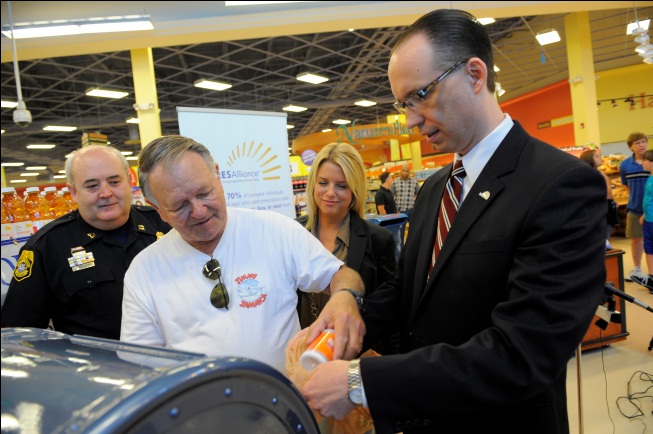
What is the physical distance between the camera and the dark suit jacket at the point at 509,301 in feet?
3.07

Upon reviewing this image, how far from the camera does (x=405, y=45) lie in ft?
4.01

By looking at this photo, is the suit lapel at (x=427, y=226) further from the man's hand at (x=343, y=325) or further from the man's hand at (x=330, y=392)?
the man's hand at (x=330, y=392)

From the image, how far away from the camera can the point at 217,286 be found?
1.40 m

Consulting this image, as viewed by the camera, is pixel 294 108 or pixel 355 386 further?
pixel 294 108

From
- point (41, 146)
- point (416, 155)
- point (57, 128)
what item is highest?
point (41, 146)

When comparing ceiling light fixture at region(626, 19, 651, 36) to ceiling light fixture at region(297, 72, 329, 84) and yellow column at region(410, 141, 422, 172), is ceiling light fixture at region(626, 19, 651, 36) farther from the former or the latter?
yellow column at region(410, 141, 422, 172)

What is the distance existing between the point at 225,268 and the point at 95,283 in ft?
3.40

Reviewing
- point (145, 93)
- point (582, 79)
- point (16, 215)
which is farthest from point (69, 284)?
point (582, 79)

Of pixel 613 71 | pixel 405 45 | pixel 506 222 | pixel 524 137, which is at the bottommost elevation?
pixel 506 222

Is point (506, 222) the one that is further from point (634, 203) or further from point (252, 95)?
point (252, 95)

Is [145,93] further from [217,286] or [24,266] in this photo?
[217,286]

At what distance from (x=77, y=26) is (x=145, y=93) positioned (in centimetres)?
247

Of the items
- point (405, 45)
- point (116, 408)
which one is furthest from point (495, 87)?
point (116, 408)

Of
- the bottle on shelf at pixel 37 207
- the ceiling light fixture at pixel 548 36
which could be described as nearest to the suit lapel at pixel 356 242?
the bottle on shelf at pixel 37 207
